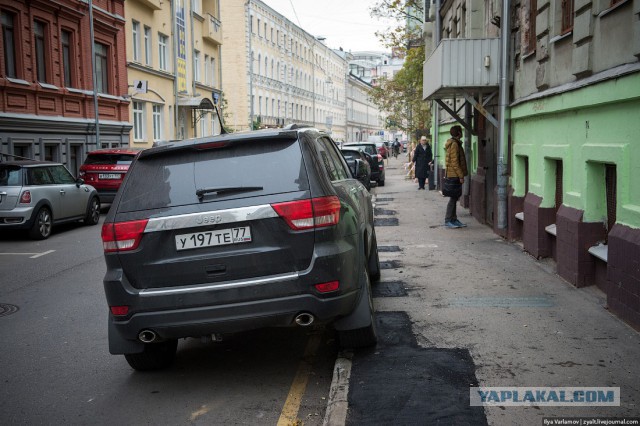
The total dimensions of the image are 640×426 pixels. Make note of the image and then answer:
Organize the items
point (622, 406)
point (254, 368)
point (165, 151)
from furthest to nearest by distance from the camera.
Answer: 1. point (254, 368)
2. point (165, 151)
3. point (622, 406)

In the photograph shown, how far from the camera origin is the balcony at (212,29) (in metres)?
40.5

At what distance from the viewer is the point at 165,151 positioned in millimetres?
4961

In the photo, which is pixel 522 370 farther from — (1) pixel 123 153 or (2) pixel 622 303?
(1) pixel 123 153

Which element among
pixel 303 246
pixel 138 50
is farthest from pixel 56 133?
pixel 303 246

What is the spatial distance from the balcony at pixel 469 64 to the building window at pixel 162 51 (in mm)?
23367

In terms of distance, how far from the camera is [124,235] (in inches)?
186

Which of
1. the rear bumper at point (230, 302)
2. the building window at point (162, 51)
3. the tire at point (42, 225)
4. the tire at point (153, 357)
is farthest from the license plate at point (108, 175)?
the building window at point (162, 51)

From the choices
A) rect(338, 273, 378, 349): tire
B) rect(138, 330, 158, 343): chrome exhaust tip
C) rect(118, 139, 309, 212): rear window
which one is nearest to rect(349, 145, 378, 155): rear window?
rect(338, 273, 378, 349): tire

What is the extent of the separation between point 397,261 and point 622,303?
4218 millimetres

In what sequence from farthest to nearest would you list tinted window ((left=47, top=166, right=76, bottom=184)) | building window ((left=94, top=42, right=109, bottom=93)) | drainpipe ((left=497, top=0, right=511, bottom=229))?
building window ((left=94, top=42, right=109, bottom=93)), tinted window ((left=47, top=166, right=76, bottom=184)), drainpipe ((left=497, top=0, right=511, bottom=229))

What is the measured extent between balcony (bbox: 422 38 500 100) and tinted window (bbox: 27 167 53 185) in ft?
28.9

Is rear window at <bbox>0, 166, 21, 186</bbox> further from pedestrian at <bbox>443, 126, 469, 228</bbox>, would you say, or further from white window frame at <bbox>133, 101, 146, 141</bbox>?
white window frame at <bbox>133, 101, 146, 141</bbox>

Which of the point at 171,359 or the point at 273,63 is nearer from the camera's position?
the point at 171,359

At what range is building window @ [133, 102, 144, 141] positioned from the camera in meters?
30.6
